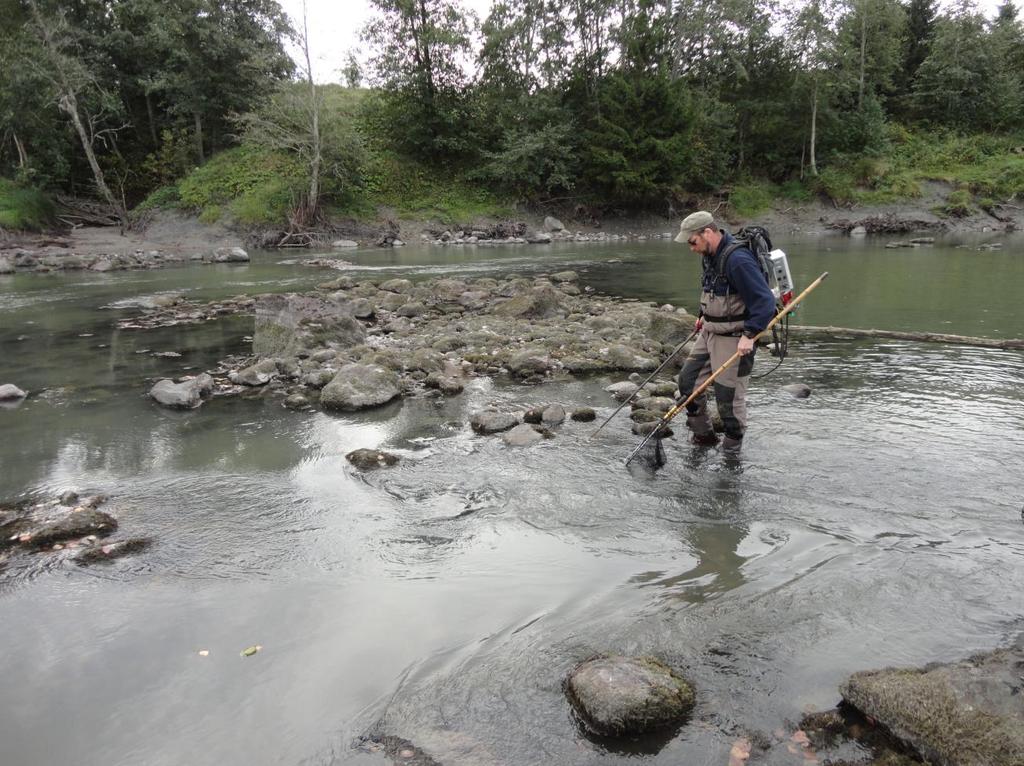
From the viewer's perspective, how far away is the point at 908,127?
45281 mm

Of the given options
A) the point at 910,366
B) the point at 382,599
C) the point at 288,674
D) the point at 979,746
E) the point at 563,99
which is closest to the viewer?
the point at 979,746

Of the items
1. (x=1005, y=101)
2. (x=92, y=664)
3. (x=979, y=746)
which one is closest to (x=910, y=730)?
(x=979, y=746)

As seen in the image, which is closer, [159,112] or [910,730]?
[910,730]

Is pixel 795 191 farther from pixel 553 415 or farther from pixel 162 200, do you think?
pixel 553 415

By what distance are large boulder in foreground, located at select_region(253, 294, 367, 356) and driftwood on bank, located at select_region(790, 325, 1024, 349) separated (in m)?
8.47

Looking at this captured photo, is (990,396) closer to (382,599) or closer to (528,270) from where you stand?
(382,599)

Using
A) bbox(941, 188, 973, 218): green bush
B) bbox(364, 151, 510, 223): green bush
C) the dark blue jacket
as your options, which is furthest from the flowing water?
bbox(941, 188, 973, 218): green bush

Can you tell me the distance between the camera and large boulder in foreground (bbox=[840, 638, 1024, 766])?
271cm

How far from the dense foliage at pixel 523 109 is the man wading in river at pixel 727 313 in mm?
32770

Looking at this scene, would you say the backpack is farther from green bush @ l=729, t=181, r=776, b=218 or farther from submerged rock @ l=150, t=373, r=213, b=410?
green bush @ l=729, t=181, r=776, b=218

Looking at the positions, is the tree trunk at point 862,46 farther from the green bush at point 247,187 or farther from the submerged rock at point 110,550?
the submerged rock at point 110,550

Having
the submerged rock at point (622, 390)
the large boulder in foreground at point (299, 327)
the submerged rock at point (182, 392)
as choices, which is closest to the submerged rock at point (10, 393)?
the submerged rock at point (182, 392)

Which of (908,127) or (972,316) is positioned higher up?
(908,127)

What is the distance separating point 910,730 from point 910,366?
27.8ft
